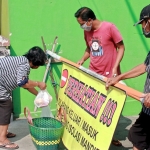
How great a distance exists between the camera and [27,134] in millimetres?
5078

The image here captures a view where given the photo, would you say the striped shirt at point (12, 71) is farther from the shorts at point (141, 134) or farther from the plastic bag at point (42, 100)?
the shorts at point (141, 134)

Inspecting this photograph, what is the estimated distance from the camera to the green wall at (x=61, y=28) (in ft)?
17.5

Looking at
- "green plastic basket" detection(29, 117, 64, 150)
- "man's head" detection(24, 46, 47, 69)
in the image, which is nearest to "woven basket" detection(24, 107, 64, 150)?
"green plastic basket" detection(29, 117, 64, 150)

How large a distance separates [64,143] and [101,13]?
2.38 m

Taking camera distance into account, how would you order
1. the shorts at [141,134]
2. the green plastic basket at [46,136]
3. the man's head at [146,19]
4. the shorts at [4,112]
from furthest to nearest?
the shorts at [4,112] < the green plastic basket at [46,136] < the shorts at [141,134] < the man's head at [146,19]

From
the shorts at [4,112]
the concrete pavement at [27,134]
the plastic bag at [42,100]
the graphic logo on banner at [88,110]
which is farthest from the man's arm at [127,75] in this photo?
the shorts at [4,112]

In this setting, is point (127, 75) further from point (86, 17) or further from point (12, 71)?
point (12, 71)

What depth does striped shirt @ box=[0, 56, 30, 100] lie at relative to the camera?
4129 mm

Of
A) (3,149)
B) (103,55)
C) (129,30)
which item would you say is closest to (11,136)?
(3,149)

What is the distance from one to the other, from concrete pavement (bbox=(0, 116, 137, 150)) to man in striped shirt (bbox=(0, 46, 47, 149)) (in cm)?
43

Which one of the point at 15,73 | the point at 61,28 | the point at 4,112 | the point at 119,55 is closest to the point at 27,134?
the point at 4,112

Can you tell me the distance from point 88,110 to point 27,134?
1.59m

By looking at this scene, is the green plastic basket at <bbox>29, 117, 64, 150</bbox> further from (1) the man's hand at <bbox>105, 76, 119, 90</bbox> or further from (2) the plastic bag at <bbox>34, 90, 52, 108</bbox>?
(1) the man's hand at <bbox>105, 76, 119, 90</bbox>

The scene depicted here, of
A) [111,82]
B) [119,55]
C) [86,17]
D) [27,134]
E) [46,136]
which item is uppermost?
[86,17]
